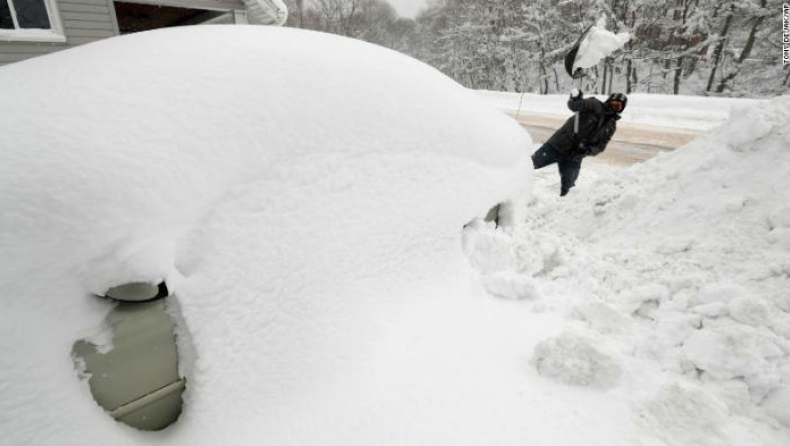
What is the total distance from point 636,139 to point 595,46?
4344 mm

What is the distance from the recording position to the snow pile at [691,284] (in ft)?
4.98

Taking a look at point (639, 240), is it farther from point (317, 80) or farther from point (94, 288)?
point (94, 288)

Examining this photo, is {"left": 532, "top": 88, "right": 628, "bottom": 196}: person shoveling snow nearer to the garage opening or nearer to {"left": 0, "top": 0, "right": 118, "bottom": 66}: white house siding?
{"left": 0, "top": 0, "right": 118, "bottom": 66}: white house siding

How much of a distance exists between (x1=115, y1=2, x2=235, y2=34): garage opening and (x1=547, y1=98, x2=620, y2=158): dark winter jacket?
7893 millimetres

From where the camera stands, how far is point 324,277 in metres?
1.52

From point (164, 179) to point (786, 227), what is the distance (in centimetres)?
313

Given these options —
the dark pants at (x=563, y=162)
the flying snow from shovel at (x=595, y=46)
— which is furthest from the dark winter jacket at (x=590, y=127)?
the flying snow from shovel at (x=595, y=46)

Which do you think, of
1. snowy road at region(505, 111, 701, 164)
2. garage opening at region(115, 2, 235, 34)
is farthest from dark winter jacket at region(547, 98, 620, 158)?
garage opening at region(115, 2, 235, 34)

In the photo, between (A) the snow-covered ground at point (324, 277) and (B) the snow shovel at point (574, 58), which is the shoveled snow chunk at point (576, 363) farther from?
(B) the snow shovel at point (574, 58)

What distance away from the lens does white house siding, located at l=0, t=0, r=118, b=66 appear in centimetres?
582

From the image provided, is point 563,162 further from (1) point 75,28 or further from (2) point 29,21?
(2) point 29,21

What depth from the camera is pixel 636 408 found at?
1492 millimetres

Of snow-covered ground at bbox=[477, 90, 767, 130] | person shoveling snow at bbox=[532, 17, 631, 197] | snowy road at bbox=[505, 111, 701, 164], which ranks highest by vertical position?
person shoveling snow at bbox=[532, 17, 631, 197]

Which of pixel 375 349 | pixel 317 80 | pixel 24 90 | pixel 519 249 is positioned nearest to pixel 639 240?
pixel 519 249
